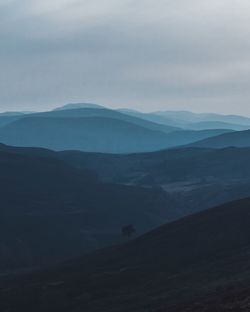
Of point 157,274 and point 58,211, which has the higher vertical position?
point 58,211

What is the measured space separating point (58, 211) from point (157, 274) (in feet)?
234

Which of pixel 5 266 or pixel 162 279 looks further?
pixel 5 266

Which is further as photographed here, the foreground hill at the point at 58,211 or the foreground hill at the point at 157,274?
the foreground hill at the point at 58,211

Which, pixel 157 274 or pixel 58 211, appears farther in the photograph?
pixel 58 211

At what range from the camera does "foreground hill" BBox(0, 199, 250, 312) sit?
5397cm

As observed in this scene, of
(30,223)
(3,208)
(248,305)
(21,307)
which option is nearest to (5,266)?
(30,223)

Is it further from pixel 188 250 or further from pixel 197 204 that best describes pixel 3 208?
pixel 188 250

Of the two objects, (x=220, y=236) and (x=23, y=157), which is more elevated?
(x=23, y=157)

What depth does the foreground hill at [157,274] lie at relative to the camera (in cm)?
5397

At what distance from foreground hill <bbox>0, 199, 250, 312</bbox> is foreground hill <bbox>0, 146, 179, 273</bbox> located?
1118 inches

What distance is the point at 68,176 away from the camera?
531 feet

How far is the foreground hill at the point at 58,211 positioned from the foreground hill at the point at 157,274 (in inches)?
1118

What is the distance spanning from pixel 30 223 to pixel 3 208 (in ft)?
34.0

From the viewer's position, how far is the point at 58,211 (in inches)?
5290
